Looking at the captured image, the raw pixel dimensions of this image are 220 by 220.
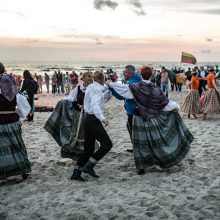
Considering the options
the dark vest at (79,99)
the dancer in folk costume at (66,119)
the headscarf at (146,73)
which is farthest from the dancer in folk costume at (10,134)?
the headscarf at (146,73)

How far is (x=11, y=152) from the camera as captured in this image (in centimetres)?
602

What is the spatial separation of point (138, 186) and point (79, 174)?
0.95 meters

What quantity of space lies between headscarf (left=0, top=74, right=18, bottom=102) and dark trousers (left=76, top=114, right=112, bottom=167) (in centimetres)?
114

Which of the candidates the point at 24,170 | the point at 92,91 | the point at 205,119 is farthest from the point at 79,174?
the point at 205,119

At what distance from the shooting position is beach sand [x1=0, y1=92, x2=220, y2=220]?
191 inches

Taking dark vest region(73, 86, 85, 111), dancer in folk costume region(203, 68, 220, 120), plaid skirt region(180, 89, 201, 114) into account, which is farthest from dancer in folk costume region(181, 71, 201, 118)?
dark vest region(73, 86, 85, 111)

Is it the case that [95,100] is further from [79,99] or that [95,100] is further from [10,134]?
[79,99]

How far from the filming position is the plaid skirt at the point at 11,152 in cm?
595

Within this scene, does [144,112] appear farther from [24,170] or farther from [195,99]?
[195,99]

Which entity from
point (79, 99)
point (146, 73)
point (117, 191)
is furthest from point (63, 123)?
point (117, 191)

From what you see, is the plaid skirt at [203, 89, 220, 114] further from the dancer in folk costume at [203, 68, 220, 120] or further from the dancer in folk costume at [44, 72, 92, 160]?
the dancer in folk costume at [44, 72, 92, 160]

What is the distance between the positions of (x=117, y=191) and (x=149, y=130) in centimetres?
127

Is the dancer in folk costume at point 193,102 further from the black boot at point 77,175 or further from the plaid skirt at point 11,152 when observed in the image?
the plaid skirt at point 11,152

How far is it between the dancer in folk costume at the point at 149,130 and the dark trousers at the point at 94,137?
2.01 ft
